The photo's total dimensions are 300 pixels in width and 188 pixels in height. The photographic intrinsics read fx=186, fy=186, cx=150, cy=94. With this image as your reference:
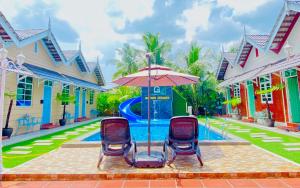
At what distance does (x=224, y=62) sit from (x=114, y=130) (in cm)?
1736

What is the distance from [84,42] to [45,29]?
5223 millimetres

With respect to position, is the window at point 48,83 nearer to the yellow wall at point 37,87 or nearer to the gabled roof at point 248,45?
the yellow wall at point 37,87

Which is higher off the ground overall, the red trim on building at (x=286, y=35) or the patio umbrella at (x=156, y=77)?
the red trim on building at (x=286, y=35)

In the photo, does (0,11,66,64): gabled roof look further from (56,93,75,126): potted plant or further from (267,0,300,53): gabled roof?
(267,0,300,53): gabled roof

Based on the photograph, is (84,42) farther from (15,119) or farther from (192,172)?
(192,172)

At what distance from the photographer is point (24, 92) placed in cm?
1021

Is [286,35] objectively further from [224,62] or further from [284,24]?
[224,62]

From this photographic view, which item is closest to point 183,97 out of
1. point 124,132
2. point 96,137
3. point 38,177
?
point 96,137

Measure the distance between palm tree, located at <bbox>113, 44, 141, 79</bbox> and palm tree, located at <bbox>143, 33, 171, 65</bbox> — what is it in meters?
1.90

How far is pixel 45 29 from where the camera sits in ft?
38.2

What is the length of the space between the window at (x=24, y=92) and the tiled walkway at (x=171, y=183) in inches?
295

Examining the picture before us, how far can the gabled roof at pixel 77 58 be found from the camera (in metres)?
15.1

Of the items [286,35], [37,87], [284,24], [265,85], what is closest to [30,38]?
[37,87]

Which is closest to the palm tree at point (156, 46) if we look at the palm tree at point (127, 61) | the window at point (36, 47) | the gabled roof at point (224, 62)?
the palm tree at point (127, 61)
